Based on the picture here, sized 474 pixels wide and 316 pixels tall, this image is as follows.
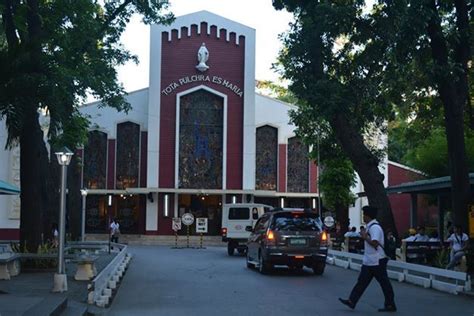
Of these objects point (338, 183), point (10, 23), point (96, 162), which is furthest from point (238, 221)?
point (96, 162)

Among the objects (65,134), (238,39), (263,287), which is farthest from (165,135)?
(263,287)

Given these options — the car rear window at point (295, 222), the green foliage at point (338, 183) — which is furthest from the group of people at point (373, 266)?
the green foliage at point (338, 183)

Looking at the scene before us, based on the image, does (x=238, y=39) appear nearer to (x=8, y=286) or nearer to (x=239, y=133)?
(x=239, y=133)

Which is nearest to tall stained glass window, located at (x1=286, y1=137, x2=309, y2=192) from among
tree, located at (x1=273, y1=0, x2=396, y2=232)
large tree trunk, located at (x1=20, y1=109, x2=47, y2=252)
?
tree, located at (x1=273, y1=0, x2=396, y2=232)

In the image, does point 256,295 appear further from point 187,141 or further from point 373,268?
point 187,141

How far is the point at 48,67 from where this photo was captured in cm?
1720

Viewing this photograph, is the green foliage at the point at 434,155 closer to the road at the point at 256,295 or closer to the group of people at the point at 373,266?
the road at the point at 256,295

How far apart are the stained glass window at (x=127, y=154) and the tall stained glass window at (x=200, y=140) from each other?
3.39 meters

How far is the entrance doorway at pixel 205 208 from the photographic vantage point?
4719cm

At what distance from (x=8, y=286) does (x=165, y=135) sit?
30.8 meters

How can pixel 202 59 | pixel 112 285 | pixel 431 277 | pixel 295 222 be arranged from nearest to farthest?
pixel 112 285 < pixel 431 277 < pixel 295 222 < pixel 202 59

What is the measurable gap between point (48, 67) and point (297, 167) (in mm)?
32900

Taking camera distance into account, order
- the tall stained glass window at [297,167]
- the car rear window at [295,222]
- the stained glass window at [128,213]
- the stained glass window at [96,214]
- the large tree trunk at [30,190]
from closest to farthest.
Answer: the car rear window at [295,222]
the large tree trunk at [30,190]
the stained glass window at [128,213]
the stained glass window at [96,214]
the tall stained glass window at [297,167]

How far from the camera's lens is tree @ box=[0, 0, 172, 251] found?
15586mm
